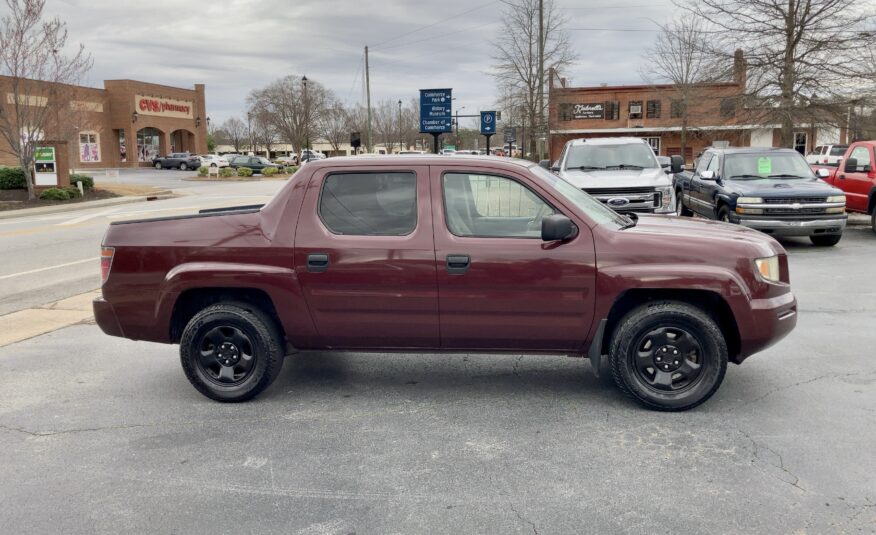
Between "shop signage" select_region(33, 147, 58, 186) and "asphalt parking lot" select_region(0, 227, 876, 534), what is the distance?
2347 cm

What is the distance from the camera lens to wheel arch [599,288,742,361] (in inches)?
183

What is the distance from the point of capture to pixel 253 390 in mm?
4957

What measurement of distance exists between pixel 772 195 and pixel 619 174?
99.9 inches

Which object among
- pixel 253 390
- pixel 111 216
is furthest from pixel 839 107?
pixel 111 216

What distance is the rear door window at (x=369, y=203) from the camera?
15.8ft

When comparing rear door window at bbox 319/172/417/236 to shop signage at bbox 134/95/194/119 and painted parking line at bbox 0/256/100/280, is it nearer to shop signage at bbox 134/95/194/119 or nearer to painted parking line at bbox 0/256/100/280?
painted parking line at bbox 0/256/100/280

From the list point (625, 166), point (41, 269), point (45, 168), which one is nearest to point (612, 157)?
point (625, 166)

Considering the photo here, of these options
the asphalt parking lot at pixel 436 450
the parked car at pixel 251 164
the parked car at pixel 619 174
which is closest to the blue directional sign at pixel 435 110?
the parked car at pixel 619 174

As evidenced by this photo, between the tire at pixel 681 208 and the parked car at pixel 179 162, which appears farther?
the parked car at pixel 179 162

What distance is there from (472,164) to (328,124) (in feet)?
256

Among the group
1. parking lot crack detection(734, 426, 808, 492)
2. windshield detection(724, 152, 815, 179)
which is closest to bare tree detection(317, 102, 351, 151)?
windshield detection(724, 152, 815, 179)

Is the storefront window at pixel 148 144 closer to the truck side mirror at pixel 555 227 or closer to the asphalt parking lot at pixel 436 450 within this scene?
the asphalt parking lot at pixel 436 450

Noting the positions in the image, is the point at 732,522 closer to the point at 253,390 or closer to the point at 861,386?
the point at 861,386

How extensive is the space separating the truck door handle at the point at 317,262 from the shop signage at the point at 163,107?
62930 mm
